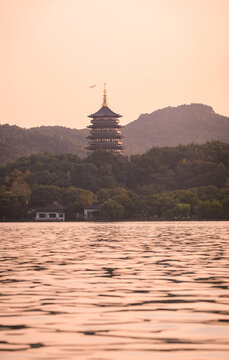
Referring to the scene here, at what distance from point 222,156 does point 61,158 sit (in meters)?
33.6

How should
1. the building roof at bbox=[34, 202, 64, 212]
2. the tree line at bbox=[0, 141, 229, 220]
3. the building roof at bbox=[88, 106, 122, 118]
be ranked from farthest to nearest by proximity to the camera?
the building roof at bbox=[88, 106, 122, 118] → the building roof at bbox=[34, 202, 64, 212] → the tree line at bbox=[0, 141, 229, 220]

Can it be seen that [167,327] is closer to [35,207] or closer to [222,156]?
[35,207]

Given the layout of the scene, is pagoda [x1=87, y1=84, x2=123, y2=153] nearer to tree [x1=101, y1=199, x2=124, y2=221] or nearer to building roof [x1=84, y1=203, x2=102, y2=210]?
building roof [x1=84, y1=203, x2=102, y2=210]

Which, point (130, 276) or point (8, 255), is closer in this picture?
point (130, 276)

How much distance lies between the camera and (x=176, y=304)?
46.0ft

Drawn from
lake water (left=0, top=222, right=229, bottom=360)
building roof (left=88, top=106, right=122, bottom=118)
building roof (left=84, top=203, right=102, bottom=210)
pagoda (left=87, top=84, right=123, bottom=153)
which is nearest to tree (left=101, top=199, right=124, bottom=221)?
building roof (left=84, top=203, right=102, bottom=210)

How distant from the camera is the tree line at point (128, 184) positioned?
12344 cm

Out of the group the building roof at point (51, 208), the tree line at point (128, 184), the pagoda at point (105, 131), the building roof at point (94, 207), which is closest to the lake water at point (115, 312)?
the tree line at point (128, 184)

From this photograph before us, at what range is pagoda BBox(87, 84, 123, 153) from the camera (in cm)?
18125

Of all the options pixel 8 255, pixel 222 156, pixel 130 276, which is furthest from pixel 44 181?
pixel 130 276

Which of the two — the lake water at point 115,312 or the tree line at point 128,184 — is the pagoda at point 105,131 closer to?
the tree line at point 128,184

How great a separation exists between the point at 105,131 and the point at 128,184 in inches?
761

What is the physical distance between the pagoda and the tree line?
1128 centimetres

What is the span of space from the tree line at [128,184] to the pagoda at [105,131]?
37.0 ft
